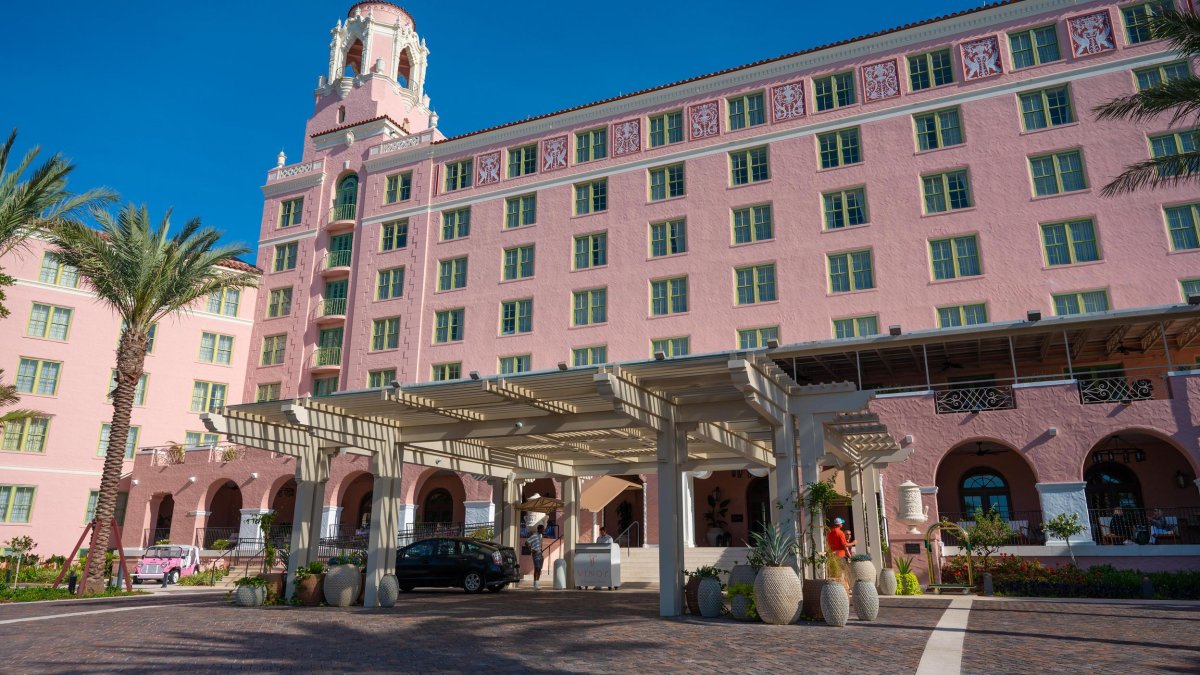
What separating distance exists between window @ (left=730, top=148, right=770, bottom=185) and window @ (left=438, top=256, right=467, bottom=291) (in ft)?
41.2

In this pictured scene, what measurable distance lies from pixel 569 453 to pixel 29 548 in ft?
84.5

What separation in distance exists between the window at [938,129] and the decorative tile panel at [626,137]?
1099 centimetres

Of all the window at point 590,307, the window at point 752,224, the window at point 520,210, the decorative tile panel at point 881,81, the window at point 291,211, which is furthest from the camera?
the window at point 291,211

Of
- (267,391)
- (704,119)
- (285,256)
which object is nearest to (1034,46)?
(704,119)

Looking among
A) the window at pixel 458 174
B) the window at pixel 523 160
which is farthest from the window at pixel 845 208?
the window at pixel 458 174

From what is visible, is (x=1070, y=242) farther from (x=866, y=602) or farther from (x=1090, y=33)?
(x=866, y=602)

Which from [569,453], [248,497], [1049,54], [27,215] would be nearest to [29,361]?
[248,497]

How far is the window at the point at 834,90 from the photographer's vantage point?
32.2 meters

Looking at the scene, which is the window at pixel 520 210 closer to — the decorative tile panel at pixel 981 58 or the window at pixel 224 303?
the window at pixel 224 303

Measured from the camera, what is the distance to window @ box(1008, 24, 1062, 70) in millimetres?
29500

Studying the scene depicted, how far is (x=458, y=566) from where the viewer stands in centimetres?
2159

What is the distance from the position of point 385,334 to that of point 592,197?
11.3m

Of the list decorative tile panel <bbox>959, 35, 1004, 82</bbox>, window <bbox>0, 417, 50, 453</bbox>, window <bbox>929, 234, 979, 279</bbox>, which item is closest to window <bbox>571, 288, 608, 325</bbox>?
window <bbox>929, 234, 979, 279</bbox>

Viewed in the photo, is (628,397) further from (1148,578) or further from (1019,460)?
(1019,460)
